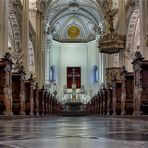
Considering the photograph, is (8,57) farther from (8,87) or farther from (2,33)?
(2,33)

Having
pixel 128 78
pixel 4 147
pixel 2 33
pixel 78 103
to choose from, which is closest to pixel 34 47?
pixel 78 103

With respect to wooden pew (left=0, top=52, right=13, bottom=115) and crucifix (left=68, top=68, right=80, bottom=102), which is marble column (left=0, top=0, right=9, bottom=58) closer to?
wooden pew (left=0, top=52, right=13, bottom=115)

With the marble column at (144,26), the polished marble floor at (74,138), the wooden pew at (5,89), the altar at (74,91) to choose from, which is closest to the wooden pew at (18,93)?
the wooden pew at (5,89)

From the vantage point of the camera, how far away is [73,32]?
4666cm

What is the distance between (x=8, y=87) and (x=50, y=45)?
3251cm

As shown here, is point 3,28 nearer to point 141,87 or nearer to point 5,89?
point 5,89

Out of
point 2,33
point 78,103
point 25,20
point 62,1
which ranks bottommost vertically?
point 78,103

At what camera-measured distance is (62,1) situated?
1593 inches

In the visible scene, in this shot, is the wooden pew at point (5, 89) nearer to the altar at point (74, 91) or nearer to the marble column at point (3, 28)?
the marble column at point (3, 28)

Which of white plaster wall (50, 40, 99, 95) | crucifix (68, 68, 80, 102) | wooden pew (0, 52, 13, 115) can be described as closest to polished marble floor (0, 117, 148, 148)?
wooden pew (0, 52, 13, 115)

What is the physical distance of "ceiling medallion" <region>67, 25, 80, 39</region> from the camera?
46.6m

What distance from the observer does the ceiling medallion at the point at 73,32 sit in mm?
46594

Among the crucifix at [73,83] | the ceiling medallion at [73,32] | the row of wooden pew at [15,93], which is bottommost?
the row of wooden pew at [15,93]

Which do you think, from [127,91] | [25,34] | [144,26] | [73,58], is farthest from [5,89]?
[73,58]
